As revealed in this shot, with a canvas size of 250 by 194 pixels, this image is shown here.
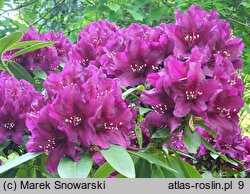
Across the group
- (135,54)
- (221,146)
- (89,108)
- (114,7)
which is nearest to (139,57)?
(135,54)

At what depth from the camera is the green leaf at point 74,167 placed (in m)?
0.87

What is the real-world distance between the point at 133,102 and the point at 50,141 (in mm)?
286

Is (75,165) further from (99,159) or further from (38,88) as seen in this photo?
(38,88)

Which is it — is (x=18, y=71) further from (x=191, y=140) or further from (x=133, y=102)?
(x=191, y=140)

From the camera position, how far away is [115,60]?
115 centimetres

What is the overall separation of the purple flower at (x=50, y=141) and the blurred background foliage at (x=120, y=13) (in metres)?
1.87

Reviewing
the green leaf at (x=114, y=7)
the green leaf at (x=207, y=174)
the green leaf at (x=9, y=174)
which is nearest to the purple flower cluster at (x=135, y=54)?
the green leaf at (x=9, y=174)

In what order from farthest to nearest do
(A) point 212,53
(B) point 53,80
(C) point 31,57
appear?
(C) point 31,57 → (A) point 212,53 → (B) point 53,80

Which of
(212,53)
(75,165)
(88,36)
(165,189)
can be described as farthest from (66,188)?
(88,36)

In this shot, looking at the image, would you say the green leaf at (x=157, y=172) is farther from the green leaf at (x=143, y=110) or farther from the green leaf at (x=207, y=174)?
the green leaf at (x=207, y=174)

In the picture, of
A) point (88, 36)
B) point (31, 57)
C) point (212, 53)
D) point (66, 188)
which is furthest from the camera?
point (31, 57)

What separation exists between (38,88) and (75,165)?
1.98ft

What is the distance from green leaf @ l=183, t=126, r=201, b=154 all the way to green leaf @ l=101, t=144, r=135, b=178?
0.53ft

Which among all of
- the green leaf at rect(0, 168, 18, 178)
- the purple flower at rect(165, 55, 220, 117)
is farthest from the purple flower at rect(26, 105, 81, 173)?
the purple flower at rect(165, 55, 220, 117)
